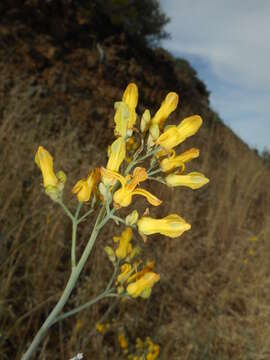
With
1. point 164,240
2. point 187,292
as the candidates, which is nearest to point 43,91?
point 164,240

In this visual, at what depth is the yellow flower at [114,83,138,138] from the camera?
1174 millimetres

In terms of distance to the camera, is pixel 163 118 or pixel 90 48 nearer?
pixel 163 118

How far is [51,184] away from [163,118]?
524 millimetres

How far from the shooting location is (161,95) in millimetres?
8227

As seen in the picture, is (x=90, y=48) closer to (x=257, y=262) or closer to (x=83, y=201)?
(x=257, y=262)

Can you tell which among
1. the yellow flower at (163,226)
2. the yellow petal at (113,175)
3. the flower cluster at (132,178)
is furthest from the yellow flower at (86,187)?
the yellow flower at (163,226)

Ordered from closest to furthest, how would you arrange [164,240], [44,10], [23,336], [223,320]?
1. [23,336]
2. [223,320]
3. [164,240]
4. [44,10]

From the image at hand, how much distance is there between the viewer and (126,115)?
117cm

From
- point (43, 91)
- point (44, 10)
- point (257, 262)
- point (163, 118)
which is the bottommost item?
point (257, 262)

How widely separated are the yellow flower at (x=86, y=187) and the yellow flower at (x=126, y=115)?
177 mm

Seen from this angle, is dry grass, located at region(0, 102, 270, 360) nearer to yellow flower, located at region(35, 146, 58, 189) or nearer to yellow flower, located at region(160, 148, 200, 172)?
yellow flower, located at region(35, 146, 58, 189)

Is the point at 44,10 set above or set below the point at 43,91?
above

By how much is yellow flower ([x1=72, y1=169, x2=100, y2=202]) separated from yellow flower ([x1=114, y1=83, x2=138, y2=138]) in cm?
18

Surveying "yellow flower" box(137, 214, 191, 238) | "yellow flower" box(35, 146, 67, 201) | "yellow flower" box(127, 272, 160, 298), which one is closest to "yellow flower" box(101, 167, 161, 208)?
"yellow flower" box(137, 214, 191, 238)
